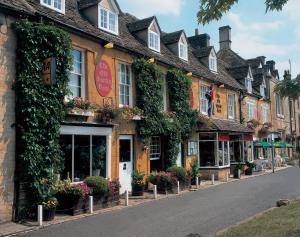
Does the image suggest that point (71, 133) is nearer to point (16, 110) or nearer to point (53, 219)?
point (16, 110)

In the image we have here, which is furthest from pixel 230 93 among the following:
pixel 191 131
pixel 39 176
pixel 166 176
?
pixel 39 176

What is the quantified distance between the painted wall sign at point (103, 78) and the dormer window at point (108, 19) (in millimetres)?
2046

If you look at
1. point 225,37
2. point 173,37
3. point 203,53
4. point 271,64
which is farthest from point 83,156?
point 271,64

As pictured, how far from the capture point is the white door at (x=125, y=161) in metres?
16.8

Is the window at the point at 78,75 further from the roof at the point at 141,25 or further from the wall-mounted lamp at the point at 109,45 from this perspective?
the roof at the point at 141,25

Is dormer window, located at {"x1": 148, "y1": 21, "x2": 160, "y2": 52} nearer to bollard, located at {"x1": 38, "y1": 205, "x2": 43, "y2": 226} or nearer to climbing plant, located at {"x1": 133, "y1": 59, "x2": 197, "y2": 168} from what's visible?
climbing plant, located at {"x1": 133, "y1": 59, "x2": 197, "y2": 168}

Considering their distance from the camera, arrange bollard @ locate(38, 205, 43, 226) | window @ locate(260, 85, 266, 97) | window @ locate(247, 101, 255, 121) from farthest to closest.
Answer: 1. window @ locate(260, 85, 266, 97)
2. window @ locate(247, 101, 255, 121)
3. bollard @ locate(38, 205, 43, 226)

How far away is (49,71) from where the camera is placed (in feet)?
40.0

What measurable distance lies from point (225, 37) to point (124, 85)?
89.7 ft

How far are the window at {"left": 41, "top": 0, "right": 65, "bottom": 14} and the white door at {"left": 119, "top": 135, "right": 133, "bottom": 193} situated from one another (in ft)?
19.5

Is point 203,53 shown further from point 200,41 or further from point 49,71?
point 49,71

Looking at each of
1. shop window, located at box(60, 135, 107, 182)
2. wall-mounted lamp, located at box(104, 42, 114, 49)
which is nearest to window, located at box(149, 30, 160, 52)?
wall-mounted lamp, located at box(104, 42, 114, 49)

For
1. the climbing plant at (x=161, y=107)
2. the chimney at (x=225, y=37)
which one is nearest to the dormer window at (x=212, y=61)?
the climbing plant at (x=161, y=107)

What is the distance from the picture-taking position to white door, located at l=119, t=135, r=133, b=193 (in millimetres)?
16781
